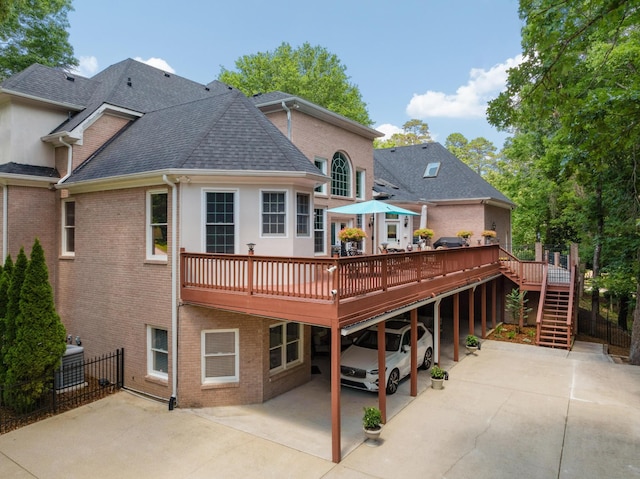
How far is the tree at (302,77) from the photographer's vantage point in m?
33.3

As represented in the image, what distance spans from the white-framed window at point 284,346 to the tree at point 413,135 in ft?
167

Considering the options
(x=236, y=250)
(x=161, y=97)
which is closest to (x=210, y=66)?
(x=161, y=97)

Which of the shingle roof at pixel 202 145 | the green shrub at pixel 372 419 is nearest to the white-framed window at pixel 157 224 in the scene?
the shingle roof at pixel 202 145

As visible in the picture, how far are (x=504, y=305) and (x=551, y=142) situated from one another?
8369 millimetres

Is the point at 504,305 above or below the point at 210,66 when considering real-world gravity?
below

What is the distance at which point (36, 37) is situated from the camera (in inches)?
923

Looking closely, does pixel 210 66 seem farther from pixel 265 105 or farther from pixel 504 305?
pixel 504 305

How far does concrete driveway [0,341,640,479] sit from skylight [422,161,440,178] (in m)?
17.1

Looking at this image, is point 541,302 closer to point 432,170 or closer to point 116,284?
point 432,170

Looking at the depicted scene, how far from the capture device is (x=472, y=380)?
1212 centimetres

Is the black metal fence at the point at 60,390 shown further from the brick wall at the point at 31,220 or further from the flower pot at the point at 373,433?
the flower pot at the point at 373,433

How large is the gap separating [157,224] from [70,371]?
5337 mm

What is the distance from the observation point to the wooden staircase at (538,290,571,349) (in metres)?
15.9

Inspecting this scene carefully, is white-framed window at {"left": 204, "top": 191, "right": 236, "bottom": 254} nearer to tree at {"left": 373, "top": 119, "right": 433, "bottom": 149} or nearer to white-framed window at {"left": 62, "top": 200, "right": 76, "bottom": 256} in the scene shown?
white-framed window at {"left": 62, "top": 200, "right": 76, "bottom": 256}
